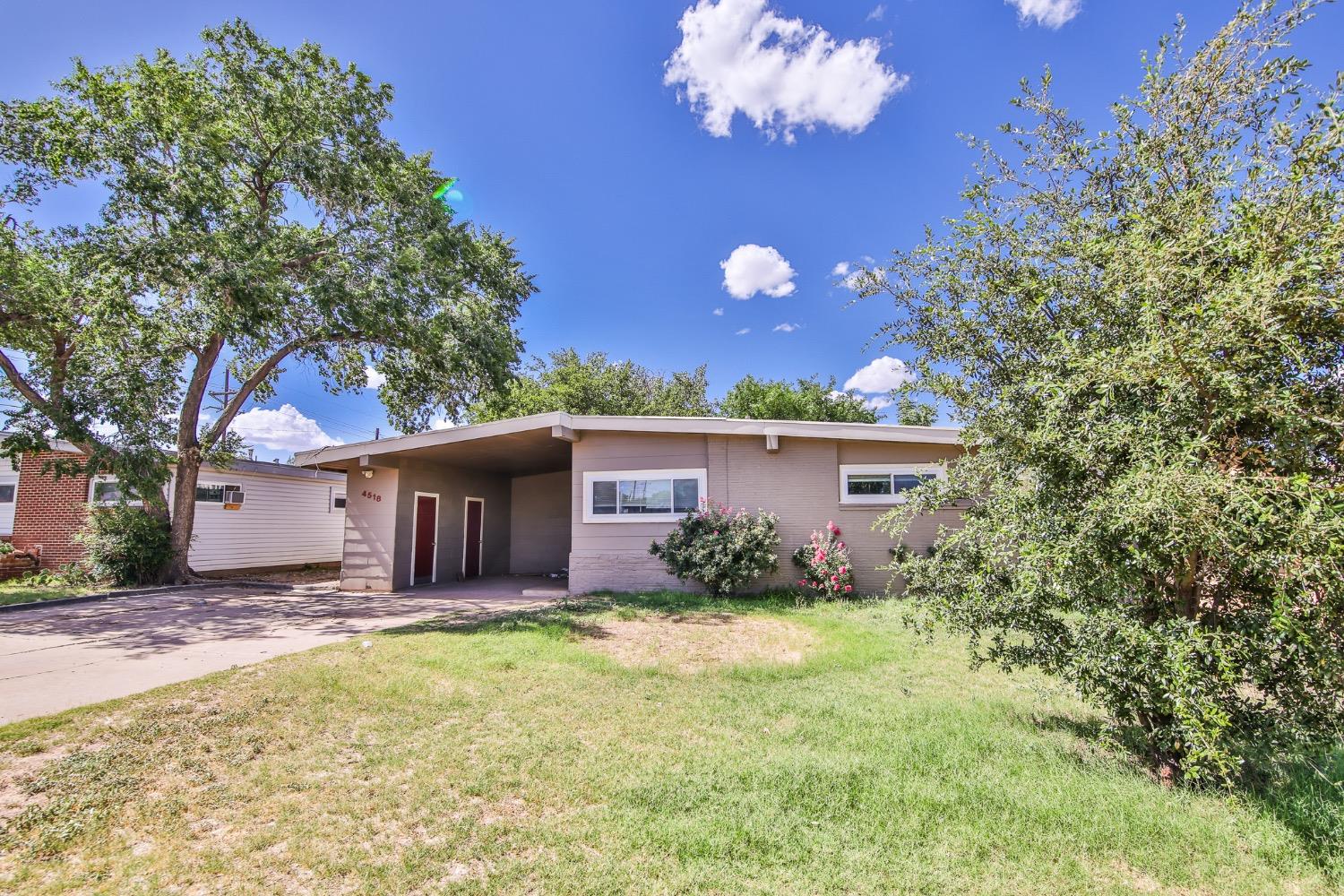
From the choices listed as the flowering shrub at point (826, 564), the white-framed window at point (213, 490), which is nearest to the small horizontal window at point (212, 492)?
the white-framed window at point (213, 490)

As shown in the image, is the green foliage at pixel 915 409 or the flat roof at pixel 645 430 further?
the flat roof at pixel 645 430

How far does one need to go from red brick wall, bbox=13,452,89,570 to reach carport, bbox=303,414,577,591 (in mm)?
6265

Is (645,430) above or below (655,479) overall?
above

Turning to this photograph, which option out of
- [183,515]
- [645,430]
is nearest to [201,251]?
[183,515]

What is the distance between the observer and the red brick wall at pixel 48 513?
12.9 metres

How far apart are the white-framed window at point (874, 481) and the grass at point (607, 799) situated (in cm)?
561

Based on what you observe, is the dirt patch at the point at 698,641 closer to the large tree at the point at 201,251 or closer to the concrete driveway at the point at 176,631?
the concrete driveway at the point at 176,631

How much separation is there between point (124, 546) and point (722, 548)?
1175 centimetres

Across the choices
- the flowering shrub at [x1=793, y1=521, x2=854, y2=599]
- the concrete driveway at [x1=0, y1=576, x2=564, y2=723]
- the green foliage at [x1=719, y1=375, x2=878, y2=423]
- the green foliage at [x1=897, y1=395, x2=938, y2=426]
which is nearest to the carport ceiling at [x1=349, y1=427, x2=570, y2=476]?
the concrete driveway at [x1=0, y1=576, x2=564, y2=723]

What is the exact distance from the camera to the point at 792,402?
28703mm

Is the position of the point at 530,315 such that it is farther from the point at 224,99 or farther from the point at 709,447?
the point at 709,447

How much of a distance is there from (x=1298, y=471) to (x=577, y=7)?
9881 mm

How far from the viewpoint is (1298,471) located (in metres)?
2.58

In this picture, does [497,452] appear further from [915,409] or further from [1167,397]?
[1167,397]
